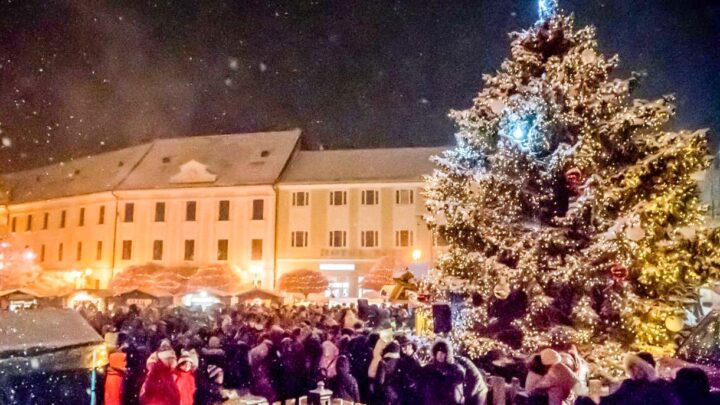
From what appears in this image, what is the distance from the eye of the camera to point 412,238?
1745 inches

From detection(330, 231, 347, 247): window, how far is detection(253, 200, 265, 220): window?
5402 mm

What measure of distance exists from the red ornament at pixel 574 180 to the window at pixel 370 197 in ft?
113

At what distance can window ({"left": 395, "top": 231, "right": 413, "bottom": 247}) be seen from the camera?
4428 centimetres

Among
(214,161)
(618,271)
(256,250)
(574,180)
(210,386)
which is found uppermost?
(214,161)

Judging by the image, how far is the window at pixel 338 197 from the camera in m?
45.8

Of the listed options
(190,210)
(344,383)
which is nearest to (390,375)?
(344,383)

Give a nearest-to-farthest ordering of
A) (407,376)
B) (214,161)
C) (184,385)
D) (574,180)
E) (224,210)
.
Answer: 1. (184,385)
2. (407,376)
3. (574,180)
4. (224,210)
5. (214,161)

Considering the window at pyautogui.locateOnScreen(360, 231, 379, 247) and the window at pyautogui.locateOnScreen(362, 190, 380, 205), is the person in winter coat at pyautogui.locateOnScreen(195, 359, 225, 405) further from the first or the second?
the window at pyautogui.locateOnScreen(362, 190, 380, 205)

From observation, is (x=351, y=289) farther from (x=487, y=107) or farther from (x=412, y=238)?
(x=487, y=107)

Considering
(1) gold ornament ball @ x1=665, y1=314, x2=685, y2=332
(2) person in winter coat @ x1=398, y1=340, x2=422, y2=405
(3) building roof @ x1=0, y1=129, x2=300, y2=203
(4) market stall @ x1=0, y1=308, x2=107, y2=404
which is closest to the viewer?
(4) market stall @ x1=0, y1=308, x2=107, y2=404

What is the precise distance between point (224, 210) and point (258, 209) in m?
2.68

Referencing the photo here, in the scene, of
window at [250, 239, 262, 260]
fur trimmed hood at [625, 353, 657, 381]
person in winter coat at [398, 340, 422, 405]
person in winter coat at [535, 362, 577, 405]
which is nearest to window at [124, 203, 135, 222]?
window at [250, 239, 262, 260]

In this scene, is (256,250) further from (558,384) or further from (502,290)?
A: (558,384)

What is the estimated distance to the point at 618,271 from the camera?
1023 centimetres
